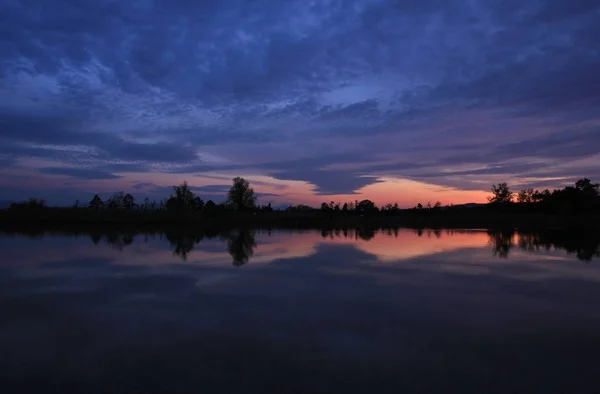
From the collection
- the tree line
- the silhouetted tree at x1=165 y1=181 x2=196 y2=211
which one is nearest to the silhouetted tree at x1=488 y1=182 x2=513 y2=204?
the tree line

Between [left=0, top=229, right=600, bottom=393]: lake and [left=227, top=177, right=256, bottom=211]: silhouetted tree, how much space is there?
70442 mm

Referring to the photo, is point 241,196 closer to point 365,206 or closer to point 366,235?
point 365,206

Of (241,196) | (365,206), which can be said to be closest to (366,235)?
(241,196)

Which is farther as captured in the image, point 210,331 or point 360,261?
point 360,261

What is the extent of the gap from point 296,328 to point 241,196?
265 feet

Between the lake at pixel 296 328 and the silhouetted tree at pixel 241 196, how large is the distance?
70.4 m

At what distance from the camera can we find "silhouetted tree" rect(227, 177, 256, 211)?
87938mm

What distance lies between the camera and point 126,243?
26.4 meters

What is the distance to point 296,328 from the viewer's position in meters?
8.61

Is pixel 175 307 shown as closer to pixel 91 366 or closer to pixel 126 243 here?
pixel 91 366

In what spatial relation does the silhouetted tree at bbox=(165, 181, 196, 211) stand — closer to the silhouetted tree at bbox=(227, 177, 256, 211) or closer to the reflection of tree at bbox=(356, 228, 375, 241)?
the silhouetted tree at bbox=(227, 177, 256, 211)

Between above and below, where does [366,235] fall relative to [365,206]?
below

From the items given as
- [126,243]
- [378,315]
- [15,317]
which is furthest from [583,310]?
[126,243]

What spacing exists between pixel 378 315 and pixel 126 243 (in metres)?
20.8
